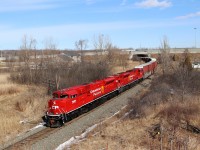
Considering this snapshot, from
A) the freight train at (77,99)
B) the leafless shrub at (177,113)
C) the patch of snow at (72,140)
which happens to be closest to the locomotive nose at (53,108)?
the freight train at (77,99)

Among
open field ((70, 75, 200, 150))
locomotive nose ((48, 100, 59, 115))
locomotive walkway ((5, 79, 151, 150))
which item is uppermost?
locomotive nose ((48, 100, 59, 115))

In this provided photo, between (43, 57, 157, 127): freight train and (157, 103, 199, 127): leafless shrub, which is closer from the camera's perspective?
(157, 103, 199, 127): leafless shrub

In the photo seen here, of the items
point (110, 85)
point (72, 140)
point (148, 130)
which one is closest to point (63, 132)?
point (72, 140)

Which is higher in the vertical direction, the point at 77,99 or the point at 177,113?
the point at 77,99

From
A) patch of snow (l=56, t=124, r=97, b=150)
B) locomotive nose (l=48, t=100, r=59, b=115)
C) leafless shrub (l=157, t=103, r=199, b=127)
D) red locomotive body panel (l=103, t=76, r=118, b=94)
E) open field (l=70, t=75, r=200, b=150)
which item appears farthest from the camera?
red locomotive body panel (l=103, t=76, r=118, b=94)

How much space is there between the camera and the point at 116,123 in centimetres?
1978

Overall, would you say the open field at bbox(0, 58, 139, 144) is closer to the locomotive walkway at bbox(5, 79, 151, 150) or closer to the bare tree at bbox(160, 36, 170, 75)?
the locomotive walkway at bbox(5, 79, 151, 150)

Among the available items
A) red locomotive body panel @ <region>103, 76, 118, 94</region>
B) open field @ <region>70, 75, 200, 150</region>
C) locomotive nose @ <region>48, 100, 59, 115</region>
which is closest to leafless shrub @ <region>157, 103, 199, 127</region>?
open field @ <region>70, 75, 200, 150</region>

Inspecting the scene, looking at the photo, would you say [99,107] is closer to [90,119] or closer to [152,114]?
[90,119]

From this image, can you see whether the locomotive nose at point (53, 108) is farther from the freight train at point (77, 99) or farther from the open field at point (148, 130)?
the open field at point (148, 130)

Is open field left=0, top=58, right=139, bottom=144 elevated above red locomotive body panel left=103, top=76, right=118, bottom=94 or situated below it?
below

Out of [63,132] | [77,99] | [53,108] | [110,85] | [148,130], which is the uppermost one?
[110,85]

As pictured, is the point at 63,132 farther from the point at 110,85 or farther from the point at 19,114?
the point at 110,85

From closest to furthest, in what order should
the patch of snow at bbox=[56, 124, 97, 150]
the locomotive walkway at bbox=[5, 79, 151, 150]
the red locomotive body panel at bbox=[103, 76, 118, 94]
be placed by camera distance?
the patch of snow at bbox=[56, 124, 97, 150] → the locomotive walkway at bbox=[5, 79, 151, 150] → the red locomotive body panel at bbox=[103, 76, 118, 94]
